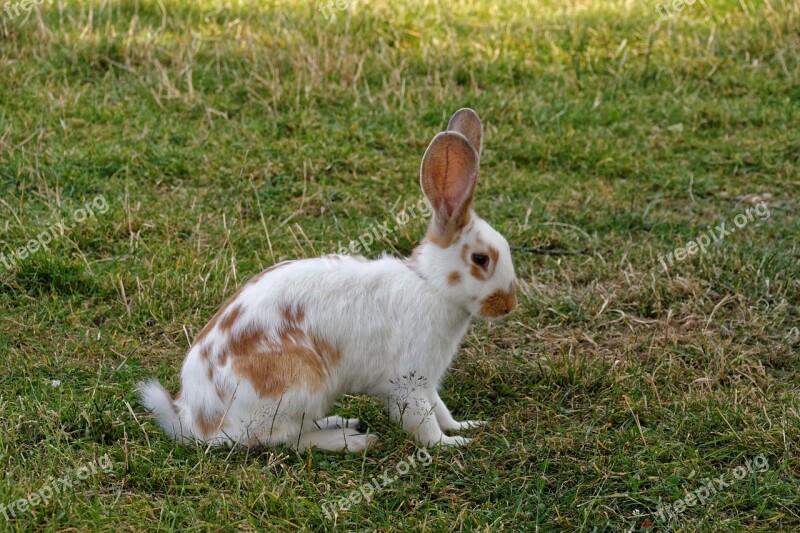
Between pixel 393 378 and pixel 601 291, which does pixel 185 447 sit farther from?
pixel 601 291

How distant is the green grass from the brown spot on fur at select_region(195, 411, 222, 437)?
9 centimetres

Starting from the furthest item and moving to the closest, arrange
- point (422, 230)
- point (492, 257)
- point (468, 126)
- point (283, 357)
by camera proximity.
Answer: point (422, 230), point (468, 126), point (492, 257), point (283, 357)

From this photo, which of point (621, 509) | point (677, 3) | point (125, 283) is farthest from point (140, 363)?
point (677, 3)

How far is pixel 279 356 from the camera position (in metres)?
4.00

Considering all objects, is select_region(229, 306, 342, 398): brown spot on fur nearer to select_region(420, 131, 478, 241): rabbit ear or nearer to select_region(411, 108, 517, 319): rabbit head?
select_region(411, 108, 517, 319): rabbit head

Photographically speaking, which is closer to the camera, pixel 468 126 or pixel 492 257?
pixel 492 257

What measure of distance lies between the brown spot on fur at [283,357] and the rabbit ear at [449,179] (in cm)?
63

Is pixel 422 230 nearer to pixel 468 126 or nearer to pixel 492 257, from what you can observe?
pixel 468 126

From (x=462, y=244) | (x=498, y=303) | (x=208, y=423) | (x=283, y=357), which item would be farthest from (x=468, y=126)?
(x=208, y=423)

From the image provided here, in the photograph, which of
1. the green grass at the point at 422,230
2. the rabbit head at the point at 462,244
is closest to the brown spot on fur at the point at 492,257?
the rabbit head at the point at 462,244

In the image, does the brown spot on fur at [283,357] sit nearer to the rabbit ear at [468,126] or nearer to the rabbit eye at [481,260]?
the rabbit eye at [481,260]

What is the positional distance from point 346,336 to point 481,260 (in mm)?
569

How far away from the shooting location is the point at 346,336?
415 centimetres

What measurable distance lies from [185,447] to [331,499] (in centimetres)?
64
